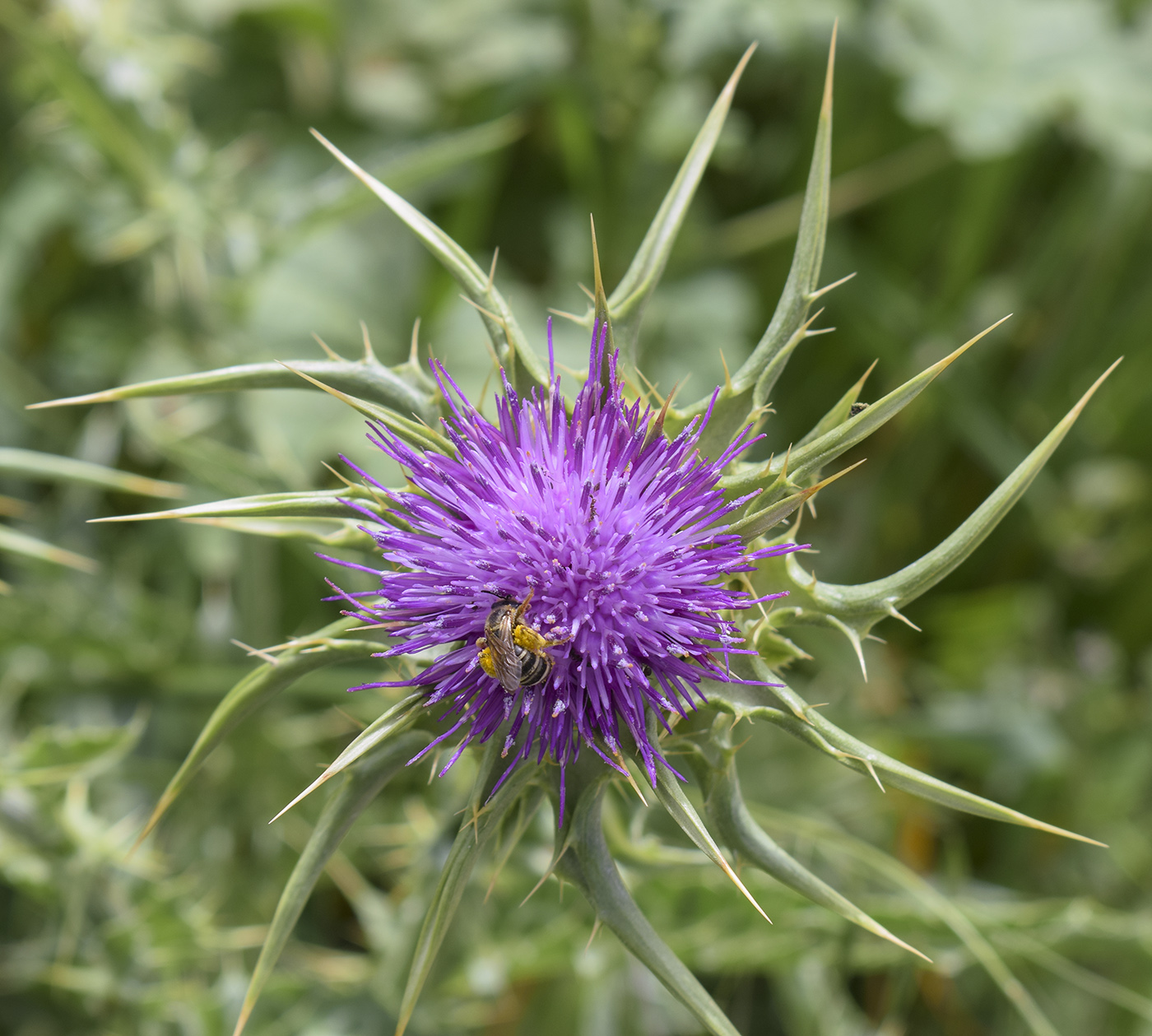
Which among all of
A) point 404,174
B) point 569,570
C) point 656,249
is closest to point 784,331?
A: point 656,249

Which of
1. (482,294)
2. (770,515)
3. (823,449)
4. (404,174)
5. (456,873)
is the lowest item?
(456,873)

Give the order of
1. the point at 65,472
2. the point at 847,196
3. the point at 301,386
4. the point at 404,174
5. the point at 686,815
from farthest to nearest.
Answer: the point at 847,196, the point at 404,174, the point at 65,472, the point at 301,386, the point at 686,815

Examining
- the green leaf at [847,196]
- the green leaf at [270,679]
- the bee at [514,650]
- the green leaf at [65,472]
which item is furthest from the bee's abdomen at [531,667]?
the green leaf at [847,196]

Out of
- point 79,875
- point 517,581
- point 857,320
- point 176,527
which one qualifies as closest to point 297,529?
point 517,581

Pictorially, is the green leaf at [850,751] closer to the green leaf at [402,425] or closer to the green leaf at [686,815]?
the green leaf at [686,815]

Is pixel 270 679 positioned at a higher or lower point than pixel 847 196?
lower

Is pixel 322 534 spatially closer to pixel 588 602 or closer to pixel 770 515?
pixel 588 602

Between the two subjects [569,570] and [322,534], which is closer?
[569,570]
